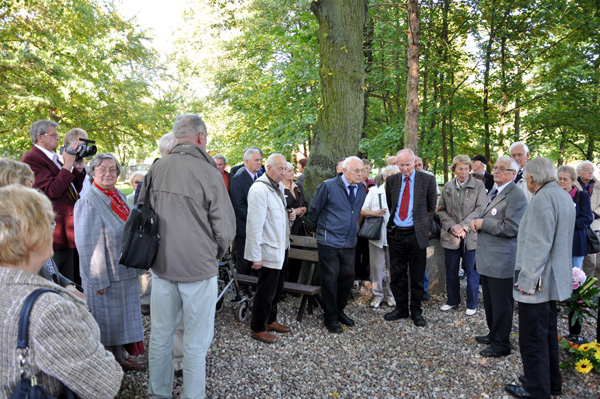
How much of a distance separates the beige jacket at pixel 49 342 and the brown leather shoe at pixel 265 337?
3411 millimetres

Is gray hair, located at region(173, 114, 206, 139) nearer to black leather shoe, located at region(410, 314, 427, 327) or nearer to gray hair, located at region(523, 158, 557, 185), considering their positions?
gray hair, located at region(523, 158, 557, 185)

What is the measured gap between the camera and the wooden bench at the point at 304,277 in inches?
216

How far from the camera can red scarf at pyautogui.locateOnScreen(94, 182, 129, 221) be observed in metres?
3.84

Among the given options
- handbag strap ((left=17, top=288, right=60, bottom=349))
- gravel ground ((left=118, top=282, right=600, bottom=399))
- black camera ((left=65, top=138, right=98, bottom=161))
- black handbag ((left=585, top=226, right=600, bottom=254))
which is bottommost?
gravel ground ((left=118, top=282, right=600, bottom=399))

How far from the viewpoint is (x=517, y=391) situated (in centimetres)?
377

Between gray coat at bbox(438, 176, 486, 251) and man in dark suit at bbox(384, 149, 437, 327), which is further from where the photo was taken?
gray coat at bbox(438, 176, 486, 251)

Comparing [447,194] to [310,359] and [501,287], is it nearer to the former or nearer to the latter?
[501,287]

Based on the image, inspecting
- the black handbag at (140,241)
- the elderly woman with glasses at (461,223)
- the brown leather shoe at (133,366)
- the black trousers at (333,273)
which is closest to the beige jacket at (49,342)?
the black handbag at (140,241)

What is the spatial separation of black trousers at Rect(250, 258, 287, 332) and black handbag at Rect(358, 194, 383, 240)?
1545 mm

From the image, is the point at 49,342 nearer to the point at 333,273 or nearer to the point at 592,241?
the point at 333,273

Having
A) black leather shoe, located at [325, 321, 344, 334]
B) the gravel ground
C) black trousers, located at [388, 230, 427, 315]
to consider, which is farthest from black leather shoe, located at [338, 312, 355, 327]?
black trousers, located at [388, 230, 427, 315]

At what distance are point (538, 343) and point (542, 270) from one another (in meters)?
0.65

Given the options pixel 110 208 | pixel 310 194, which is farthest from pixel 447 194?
pixel 110 208

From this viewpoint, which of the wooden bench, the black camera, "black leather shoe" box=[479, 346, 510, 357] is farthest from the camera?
the wooden bench
